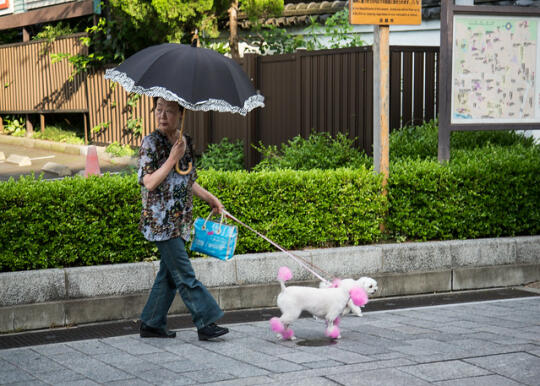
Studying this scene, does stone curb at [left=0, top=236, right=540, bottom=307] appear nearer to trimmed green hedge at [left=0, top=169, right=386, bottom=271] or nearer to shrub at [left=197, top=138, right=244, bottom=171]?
trimmed green hedge at [left=0, top=169, right=386, bottom=271]

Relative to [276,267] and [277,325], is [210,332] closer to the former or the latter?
[277,325]

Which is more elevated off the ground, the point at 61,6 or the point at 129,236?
the point at 61,6

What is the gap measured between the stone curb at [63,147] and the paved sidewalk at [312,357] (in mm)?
10904

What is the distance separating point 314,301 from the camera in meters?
5.57

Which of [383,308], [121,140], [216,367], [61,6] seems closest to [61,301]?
[216,367]

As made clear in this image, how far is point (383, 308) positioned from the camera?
7145mm

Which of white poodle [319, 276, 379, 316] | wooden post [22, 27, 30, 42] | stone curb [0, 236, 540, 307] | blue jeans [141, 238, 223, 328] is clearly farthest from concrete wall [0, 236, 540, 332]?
wooden post [22, 27, 30, 42]

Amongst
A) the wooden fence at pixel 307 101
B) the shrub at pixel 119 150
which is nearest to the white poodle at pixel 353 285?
the wooden fence at pixel 307 101

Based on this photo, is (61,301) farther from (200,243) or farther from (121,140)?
(121,140)

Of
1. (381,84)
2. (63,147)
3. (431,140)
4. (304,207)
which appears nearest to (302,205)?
(304,207)

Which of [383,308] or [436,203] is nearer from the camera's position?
[383,308]

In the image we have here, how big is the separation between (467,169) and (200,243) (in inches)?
148

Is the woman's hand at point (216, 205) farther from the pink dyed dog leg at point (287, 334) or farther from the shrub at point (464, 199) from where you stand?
the shrub at point (464, 199)

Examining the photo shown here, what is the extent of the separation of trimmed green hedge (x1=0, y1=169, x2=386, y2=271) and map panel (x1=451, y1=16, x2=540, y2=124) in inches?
69.0
